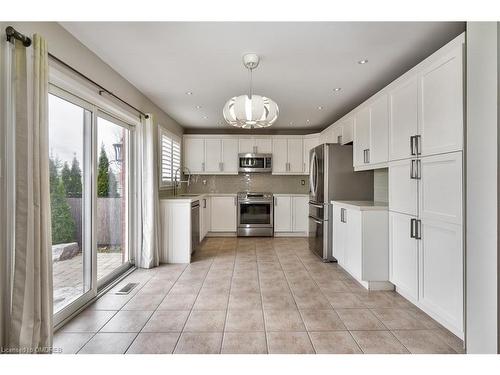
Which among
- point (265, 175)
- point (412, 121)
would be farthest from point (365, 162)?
point (265, 175)

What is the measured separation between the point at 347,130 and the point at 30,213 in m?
3.81

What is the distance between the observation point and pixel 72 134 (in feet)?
8.02

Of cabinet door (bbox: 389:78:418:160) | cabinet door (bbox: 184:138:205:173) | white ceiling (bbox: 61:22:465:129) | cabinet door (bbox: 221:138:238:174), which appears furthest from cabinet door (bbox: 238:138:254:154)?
cabinet door (bbox: 389:78:418:160)

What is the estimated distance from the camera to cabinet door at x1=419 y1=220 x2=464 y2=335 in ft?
6.38

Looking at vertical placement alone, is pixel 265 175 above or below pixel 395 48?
below

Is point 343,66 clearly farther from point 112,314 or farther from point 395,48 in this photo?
point 112,314

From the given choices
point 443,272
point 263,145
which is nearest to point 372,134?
point 443,272

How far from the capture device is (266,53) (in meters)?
2.52

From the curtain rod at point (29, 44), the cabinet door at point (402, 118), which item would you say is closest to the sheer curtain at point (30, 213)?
the curtain rod at point (29, 44)

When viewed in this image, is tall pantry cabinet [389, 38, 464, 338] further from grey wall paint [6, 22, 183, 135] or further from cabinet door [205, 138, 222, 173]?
cabinet door [205, 138, 222, 173]

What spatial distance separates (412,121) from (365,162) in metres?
1.05

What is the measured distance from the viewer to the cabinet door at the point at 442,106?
1.92 metres

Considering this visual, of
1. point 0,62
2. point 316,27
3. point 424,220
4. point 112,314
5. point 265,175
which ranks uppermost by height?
point 316,27

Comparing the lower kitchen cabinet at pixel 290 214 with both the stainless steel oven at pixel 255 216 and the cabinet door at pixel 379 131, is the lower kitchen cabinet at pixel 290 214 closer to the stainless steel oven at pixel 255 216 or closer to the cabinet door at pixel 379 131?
the stainless steel oven at pixel 255 216
